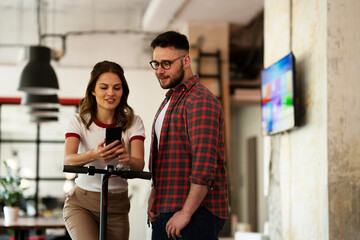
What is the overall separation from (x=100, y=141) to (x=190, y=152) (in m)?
0.38

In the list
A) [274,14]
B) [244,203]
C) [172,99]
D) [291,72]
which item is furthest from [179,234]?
[244,203]

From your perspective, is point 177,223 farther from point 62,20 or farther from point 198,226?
point 62,20

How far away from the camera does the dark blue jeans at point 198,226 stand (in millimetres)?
2273

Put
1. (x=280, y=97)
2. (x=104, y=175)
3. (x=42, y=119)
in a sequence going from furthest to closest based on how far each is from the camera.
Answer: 1. (x=42, y=119)
2. (x=280, y=97)
3. (x=104, y=175)


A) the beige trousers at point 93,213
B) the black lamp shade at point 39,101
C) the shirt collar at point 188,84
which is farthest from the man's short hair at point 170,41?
the black lamp shade at point 39,101

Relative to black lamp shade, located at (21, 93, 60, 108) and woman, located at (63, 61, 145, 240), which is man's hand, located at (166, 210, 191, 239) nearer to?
woman, located at (63, 61, 145, 240)

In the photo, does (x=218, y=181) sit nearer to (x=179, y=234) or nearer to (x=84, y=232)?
(x=179, y=234)

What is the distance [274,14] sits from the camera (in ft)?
16.7

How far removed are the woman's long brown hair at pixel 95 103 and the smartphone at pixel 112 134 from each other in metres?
0.31

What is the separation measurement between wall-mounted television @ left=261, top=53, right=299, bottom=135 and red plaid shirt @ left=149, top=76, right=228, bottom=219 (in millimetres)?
1966

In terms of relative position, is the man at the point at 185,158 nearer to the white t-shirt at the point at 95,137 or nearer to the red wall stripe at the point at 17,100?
the white t-shirt at the point at 95,137

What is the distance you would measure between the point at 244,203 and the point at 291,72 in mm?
7167

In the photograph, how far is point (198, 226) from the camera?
2.29m

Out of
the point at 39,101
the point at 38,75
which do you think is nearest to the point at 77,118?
the point at 38,75
